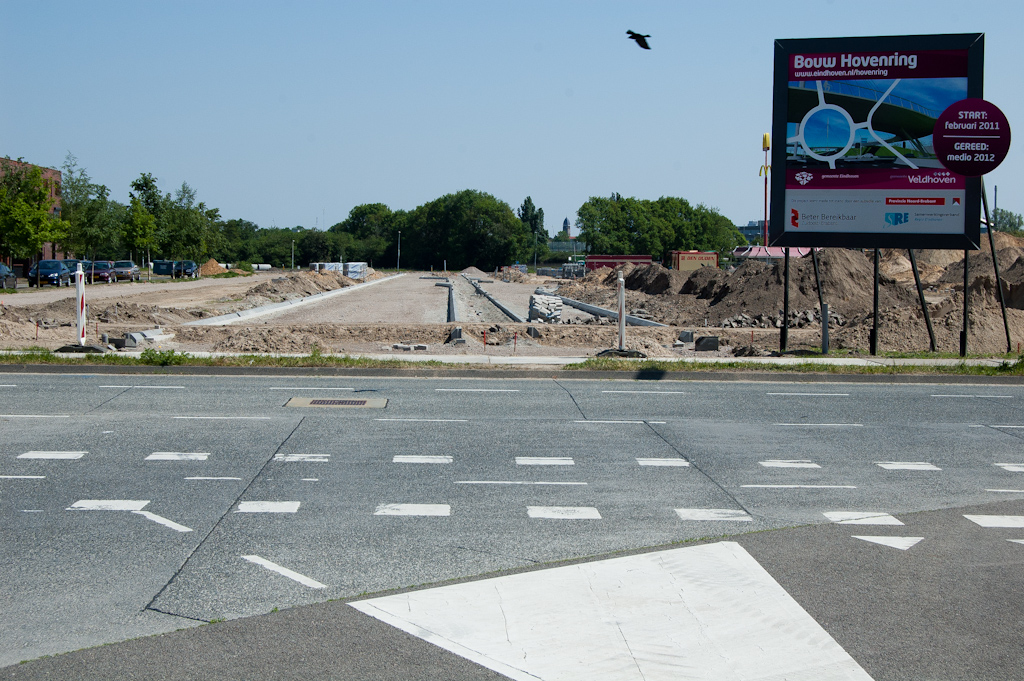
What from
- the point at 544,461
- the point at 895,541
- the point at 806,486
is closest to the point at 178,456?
the point at 544,461

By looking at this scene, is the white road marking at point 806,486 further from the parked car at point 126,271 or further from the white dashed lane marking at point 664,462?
the parked car at point 126,271

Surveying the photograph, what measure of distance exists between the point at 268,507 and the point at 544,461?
126 inches

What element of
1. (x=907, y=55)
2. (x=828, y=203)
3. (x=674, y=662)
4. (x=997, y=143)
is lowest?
(x=674, y=662)

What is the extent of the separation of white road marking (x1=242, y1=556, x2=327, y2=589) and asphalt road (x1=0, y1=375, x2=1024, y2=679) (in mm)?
21

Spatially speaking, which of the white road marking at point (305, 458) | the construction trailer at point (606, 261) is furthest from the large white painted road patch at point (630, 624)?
the construction trailer at point (606, 261)

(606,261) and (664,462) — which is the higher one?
(606,261)

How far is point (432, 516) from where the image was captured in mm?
7465

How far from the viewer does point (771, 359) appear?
20.6 m

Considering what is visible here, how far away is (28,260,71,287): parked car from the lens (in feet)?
179

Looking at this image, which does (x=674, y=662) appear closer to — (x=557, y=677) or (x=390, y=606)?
(x=557, y=677)

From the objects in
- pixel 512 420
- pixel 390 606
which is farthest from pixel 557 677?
pixel 512 420

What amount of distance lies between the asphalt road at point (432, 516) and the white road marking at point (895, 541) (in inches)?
1.3

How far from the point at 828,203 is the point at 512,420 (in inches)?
462

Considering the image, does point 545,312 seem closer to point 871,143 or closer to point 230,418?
point 871,143
